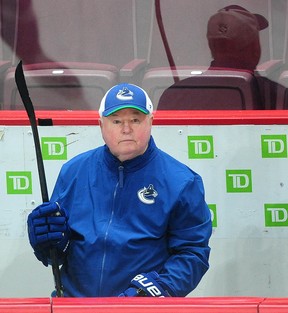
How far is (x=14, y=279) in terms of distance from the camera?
460 cm

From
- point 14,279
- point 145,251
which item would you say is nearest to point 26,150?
point 14,279

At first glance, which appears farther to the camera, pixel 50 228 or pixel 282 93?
pixel 282 93

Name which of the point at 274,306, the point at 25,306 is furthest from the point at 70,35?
the point at 274,306

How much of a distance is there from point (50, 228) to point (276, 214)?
138cm

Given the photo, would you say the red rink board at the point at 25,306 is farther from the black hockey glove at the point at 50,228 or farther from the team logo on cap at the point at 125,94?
the team logo on cap at the point at 125,94

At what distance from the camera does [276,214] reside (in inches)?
179

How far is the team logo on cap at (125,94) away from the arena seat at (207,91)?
1.48 m

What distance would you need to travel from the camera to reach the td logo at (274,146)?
14.7 feet

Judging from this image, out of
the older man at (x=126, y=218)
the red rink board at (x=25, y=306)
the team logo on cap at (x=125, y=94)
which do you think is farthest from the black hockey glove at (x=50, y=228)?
the red rink board at (x=25, y=306)

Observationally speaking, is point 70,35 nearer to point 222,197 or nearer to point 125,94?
point 222,197

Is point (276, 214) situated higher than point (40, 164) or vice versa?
point (40, 164)

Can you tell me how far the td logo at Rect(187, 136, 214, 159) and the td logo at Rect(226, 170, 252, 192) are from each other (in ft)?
0.40

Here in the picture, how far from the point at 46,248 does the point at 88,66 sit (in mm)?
2048

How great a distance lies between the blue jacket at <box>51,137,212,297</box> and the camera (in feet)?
11.4
